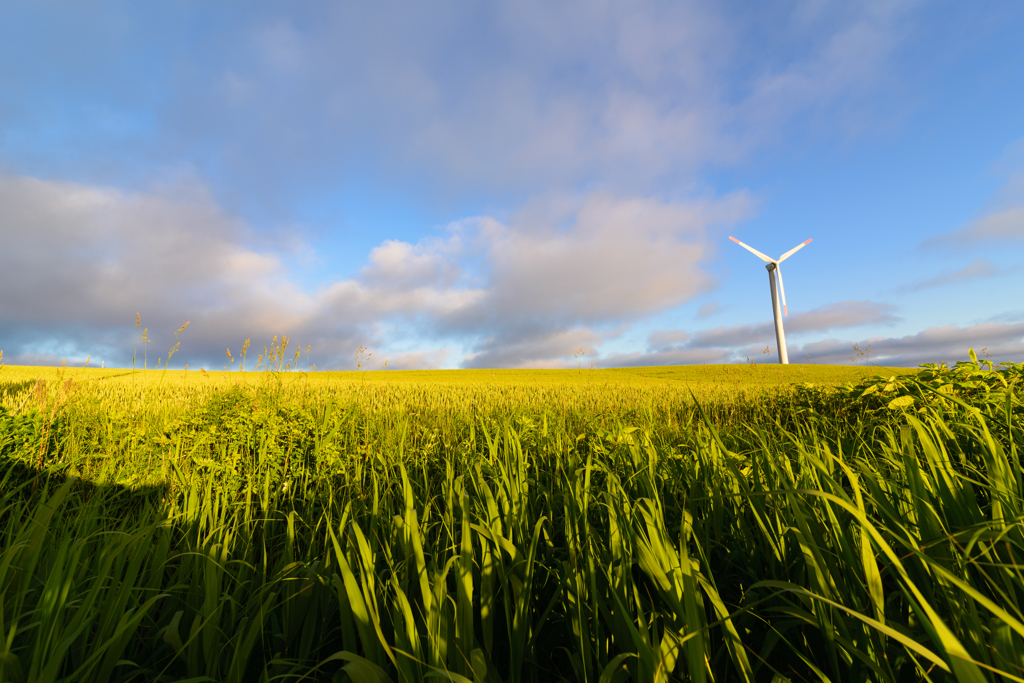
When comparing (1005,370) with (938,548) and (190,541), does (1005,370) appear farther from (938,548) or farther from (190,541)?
(190,541)

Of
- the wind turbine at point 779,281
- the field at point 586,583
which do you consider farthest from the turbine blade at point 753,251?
the field at point 586,583

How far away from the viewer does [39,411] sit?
478 cm

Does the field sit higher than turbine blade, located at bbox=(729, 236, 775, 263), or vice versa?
turbine blade, located at bbox=(729, 236, 775, 263)

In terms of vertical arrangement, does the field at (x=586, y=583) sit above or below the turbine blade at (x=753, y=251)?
below

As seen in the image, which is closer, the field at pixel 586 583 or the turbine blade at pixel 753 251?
the field at pixel 586 583

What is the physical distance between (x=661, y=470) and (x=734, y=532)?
101 cm

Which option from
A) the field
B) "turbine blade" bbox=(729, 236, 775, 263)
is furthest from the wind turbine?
the field

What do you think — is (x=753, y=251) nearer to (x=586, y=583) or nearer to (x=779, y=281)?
(x=779, y=281)

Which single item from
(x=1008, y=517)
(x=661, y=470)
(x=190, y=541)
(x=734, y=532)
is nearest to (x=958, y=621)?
(x=1008, y=517)

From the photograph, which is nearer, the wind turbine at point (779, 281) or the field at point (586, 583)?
the field at point (586, 583)

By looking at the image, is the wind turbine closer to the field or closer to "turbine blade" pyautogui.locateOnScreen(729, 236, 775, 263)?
"turbine blade" pyautogui.locateOnScreen(729, 236, 775, 263)

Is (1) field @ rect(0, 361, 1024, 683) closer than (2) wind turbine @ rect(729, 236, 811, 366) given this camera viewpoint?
Yes

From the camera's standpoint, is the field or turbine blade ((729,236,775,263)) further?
turbine blade ((729,236,775,263))

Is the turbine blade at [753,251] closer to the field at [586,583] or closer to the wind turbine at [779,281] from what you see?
the wind turbine at [779,281]
